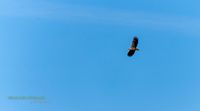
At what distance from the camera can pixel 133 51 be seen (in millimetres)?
21562

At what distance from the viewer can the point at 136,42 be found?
21625mm

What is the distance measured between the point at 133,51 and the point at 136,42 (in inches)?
53.7
